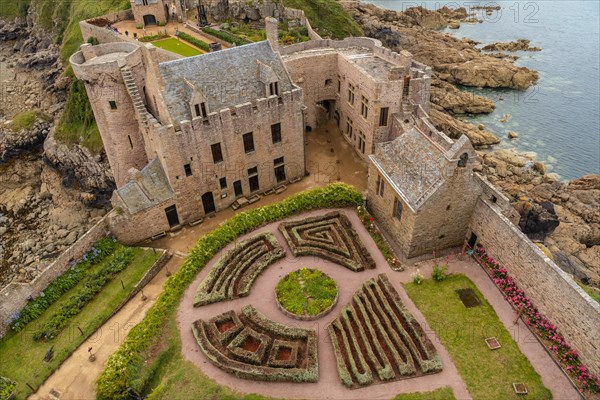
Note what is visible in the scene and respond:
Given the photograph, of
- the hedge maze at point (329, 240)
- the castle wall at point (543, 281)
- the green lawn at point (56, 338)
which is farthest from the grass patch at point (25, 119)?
the castle wall at point (543, 281)

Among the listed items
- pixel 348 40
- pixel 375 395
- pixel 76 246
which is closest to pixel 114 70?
pixel 76 246

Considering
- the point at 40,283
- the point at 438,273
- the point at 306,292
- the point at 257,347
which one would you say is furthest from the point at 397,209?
the point at 40,283

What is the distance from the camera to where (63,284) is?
3306 centimetres

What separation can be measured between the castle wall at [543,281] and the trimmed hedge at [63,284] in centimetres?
3119

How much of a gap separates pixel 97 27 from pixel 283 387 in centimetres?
6292

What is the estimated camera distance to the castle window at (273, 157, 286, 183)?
43.1 m

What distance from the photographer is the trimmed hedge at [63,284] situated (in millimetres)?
30936

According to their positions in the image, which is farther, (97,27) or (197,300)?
(97,27)

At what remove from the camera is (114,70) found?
37.0m

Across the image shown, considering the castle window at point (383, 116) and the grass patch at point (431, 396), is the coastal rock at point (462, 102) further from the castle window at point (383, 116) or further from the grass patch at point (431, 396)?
the grass patch at point (431, 396)

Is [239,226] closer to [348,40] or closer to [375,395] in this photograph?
[375,395]

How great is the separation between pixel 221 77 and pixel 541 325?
32461 mm

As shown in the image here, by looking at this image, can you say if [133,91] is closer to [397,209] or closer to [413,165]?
[413,165]

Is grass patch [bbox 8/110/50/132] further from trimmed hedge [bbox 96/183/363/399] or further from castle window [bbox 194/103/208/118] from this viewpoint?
trimmed hedge [bbox 96/183/363/399]
